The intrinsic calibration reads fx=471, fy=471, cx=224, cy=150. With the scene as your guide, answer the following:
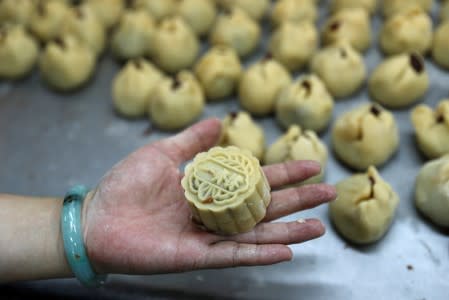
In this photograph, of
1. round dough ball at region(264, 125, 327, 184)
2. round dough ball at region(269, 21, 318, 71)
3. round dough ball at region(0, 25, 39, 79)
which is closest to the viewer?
round dough ball at region(264, 125, 327, 184)

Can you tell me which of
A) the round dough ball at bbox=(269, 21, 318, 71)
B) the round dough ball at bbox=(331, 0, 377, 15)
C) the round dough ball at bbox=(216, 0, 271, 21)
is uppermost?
the round dough ball at bbox=(216, 0, 271, 21)

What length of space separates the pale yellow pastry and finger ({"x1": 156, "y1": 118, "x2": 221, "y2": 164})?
157mm

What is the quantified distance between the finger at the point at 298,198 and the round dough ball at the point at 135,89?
71cm

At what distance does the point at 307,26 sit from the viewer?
5.78 ft

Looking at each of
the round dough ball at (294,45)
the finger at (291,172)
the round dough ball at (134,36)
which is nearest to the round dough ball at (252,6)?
the round dough ball at (294,45)

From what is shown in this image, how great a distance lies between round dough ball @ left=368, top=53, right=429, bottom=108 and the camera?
5.04 ft

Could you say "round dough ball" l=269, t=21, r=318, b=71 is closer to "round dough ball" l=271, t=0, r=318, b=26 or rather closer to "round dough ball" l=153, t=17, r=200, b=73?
"round dough ball" l=271, t=0, r=318, b=26

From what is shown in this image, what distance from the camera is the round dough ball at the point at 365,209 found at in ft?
4.01

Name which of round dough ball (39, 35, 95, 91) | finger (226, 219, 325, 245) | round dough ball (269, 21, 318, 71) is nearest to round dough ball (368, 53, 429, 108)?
round dough ball (269, 21, 318, 71)

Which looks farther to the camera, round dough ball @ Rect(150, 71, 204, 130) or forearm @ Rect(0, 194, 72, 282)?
round dough ball @ Rect(150, 71, 204, 130)

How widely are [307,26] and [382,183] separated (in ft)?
2.45

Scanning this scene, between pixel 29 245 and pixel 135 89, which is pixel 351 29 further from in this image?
pixel 29 245

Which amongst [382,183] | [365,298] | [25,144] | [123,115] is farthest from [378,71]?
[25,144]

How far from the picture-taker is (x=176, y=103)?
158cm
